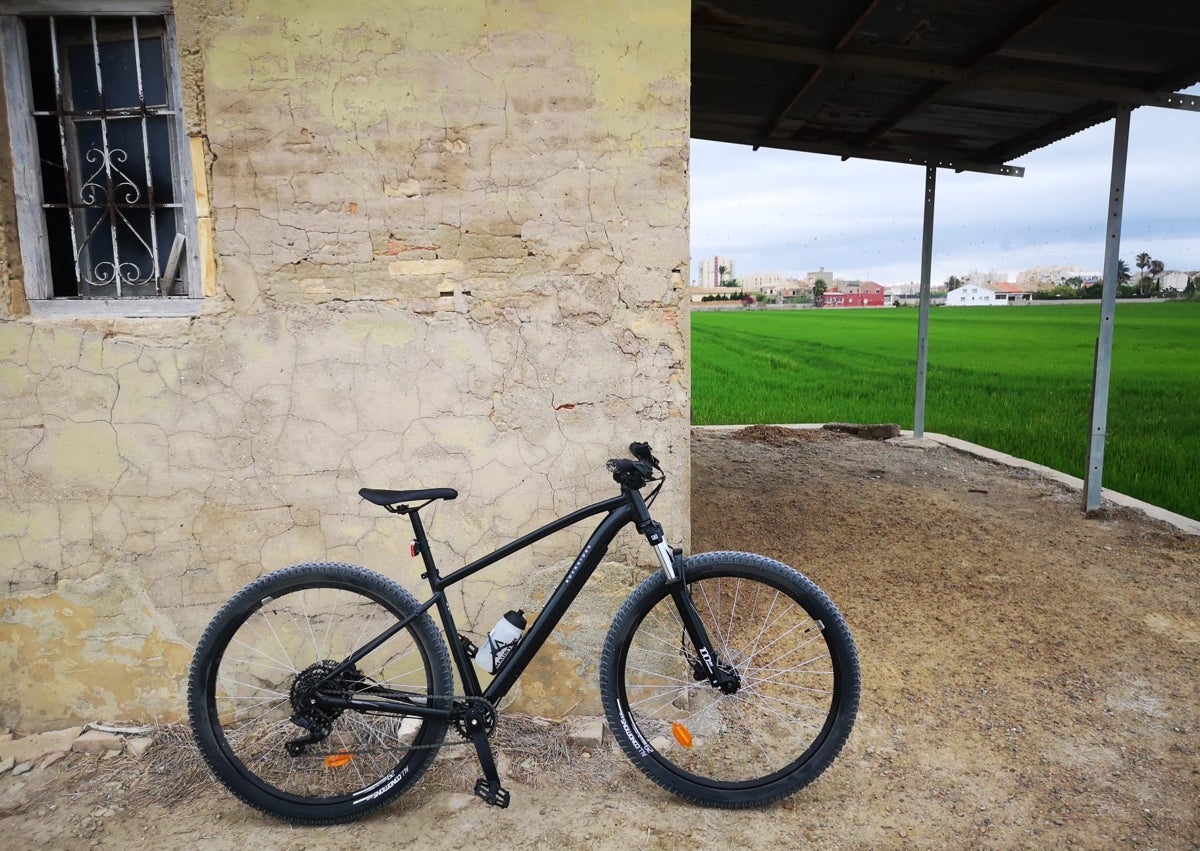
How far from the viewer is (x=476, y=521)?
280cm

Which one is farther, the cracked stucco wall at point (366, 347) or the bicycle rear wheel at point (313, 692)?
the cracked stucco wall at point (366, 347)

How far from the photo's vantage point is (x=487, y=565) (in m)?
2.41

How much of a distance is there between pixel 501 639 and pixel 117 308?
1881mm

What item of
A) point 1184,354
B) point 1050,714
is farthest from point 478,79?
point 1184,354

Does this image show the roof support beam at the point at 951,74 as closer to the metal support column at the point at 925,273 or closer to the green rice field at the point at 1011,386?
the metal support column at the point at 925,273

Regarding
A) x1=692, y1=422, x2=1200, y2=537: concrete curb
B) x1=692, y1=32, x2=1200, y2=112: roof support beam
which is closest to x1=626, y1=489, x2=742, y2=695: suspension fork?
x1=692, y1=32, x2=1200, y2=112: roof support beam

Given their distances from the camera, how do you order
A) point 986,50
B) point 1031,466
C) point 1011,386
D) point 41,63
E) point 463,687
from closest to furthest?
point 463,687, point 41,63, point 986,50, point 1031,466, point 1011,386

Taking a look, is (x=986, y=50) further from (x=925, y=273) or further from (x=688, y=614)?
(x=688, y=614)

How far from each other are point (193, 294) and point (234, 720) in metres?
1.63

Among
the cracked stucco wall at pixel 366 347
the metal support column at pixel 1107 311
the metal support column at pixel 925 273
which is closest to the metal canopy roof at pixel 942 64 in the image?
the metal support column at pixel 1107 311

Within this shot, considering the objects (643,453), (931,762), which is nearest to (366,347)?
(643,453)

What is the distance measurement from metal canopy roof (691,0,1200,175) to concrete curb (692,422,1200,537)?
2824 mm

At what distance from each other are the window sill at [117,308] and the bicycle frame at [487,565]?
1217 mm

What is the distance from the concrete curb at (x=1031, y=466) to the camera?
5344mm
